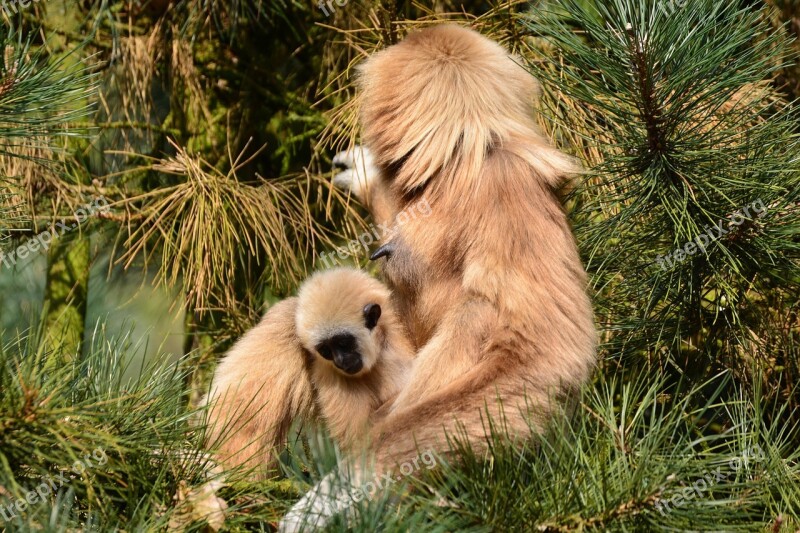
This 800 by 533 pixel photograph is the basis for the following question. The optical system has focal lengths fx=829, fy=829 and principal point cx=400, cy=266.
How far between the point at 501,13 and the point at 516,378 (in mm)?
2105

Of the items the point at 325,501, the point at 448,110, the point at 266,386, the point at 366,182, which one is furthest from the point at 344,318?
the point at 325,501

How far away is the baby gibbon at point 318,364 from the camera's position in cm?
280

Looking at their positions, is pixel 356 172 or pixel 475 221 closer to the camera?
pixel 475 221

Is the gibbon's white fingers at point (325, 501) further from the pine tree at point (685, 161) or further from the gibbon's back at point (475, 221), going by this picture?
the pine tree at point (685, 161)

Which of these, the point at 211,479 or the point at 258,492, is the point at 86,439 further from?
the point at 258,492

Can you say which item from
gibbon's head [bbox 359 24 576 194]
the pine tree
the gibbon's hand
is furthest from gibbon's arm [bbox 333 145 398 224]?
the pine tree

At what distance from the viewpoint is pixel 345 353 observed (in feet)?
9.64

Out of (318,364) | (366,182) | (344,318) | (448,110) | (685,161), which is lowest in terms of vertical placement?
(318,364)

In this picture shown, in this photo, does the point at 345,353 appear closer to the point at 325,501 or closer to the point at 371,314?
the point at 371,314

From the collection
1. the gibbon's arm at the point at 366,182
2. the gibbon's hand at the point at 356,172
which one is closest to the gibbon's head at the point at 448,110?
the gibbon's arm at the point at 366,182

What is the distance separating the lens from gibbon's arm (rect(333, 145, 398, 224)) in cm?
289

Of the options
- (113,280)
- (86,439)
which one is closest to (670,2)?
(86,439)

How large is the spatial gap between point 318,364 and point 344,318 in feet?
0.63

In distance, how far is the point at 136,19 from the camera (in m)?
4.50
